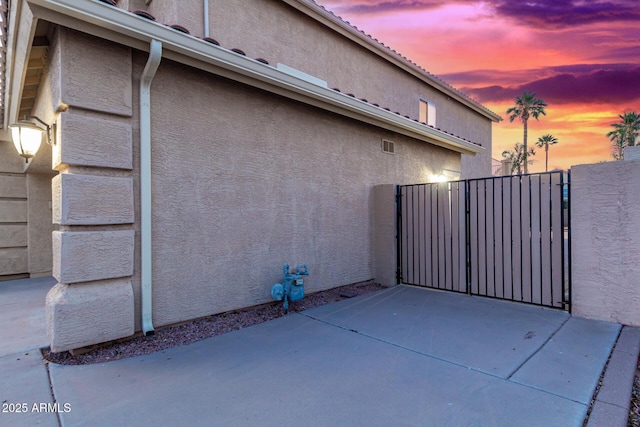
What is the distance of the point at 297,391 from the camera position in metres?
2.61

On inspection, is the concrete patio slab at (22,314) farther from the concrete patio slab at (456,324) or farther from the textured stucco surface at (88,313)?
the concrete patio slab at (456,324)

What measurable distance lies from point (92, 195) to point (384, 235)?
5.06 metres

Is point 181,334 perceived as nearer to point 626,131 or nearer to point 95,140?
point 95,140

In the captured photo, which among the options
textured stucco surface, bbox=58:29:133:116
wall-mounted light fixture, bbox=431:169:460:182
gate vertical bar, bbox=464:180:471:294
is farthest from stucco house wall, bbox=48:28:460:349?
wall-mounted light fixture, bbox=431:169:460:182

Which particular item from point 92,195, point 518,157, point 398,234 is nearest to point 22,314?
point 92,195

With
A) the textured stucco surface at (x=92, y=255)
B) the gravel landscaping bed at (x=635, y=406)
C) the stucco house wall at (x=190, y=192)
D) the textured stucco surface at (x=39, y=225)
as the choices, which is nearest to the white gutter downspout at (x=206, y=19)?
the stucco house wall at (x=190, y=192)

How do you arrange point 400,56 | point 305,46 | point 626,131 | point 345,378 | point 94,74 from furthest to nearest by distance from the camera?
1. point 626,131
2. point 400,56
3. point 305,46
4. point 94,74
5. point 345,378

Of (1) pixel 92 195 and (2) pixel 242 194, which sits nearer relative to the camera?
(1) pixel 92 195

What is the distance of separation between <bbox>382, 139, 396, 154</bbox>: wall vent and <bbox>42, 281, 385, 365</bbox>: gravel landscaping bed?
354cm

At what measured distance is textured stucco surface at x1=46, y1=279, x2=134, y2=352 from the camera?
10.1ft

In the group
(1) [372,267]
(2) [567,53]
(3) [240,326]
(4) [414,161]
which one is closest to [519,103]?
(2) [567,53]

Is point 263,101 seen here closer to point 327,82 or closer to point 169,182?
point 169,182

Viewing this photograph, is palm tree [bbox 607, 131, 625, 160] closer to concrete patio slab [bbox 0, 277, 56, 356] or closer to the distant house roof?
the distant house roof

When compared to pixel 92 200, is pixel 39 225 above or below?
below
